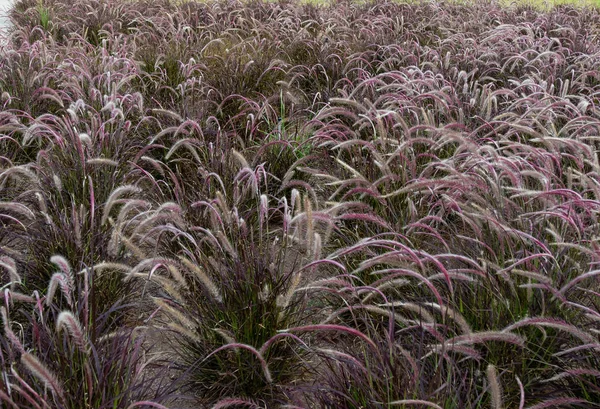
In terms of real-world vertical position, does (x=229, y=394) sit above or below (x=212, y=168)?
below

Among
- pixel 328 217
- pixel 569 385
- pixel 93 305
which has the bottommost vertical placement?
pixel 569 385

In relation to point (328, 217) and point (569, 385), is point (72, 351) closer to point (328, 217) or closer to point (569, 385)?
point (328, 217)

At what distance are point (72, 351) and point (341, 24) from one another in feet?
23.1

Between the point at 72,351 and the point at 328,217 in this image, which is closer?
the point at 72,351

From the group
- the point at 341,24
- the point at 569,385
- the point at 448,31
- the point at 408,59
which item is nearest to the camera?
the point at 569,385

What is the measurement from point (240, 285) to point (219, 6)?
7.87 m

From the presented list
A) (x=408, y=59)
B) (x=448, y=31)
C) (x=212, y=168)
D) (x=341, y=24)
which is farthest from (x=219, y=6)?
(x=212, y=168)

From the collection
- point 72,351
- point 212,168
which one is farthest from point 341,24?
point 72,351

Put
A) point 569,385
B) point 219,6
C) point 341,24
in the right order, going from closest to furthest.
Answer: point 569,385
point 341,24
point 219,6

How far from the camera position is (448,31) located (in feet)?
26.1

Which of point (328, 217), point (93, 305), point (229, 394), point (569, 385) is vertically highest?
point (328, 217)

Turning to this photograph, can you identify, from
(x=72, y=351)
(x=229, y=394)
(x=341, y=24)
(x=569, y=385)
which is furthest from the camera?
(x=341, y=24)

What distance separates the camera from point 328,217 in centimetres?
264

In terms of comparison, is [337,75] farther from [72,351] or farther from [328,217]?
[72,351]
